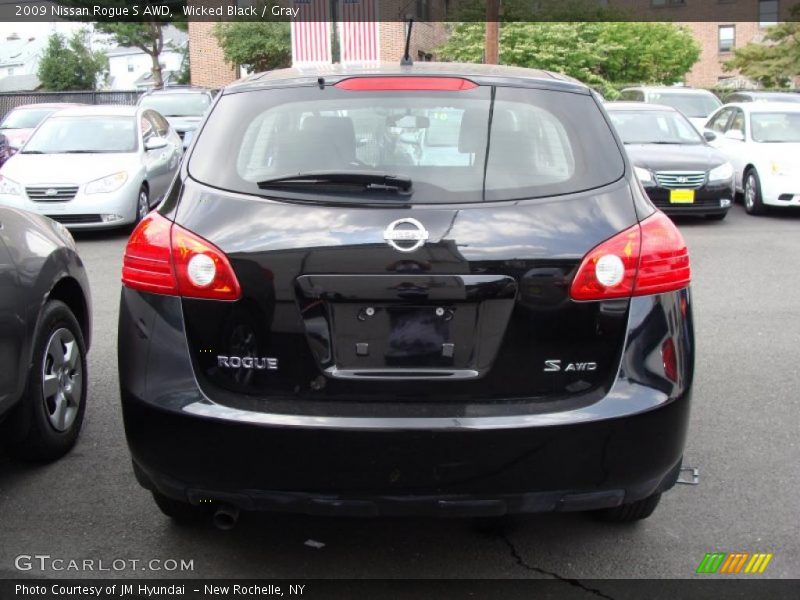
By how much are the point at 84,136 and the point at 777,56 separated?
38.3 metres

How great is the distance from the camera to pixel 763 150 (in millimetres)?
13492

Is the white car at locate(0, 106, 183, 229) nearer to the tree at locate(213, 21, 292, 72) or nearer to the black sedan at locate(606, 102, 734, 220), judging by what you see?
the black sedan at locate(606, 102, 734, 220)

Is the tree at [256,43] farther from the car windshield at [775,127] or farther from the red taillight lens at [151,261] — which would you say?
the red taillight lens at [151,261]

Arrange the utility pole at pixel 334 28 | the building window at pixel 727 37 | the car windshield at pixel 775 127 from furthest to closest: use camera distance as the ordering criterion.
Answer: the building window at pixel 727 37 → the utility pole at pixel 334 28 → the car windshield at pixel 775 127

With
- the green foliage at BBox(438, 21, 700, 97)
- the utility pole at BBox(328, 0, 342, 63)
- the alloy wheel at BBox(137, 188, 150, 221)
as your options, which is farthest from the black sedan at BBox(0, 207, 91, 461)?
the utility pole at BBox(328, 0, 342, 63)

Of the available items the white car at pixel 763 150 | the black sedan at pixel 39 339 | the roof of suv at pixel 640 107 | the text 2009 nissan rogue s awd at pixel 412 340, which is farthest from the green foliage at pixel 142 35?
the text 2009 nissan rogue s awd at pixel 412 340

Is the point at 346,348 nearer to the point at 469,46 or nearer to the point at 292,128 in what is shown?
the point at 292,128

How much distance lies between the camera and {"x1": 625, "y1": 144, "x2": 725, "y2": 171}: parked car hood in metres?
12.3

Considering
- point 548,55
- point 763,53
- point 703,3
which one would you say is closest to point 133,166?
point 548,55

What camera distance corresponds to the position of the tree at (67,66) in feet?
178

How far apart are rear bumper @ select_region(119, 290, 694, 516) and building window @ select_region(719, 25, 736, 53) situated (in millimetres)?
60270

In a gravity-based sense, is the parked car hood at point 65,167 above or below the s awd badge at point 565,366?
above

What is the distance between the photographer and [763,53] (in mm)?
43406

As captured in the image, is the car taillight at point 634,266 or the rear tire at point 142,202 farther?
the rear tire at point 142,202
